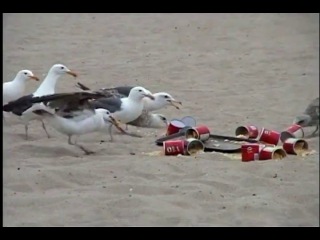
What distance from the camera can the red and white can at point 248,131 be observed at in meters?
7.44

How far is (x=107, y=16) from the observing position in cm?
1656

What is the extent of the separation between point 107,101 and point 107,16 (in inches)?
351

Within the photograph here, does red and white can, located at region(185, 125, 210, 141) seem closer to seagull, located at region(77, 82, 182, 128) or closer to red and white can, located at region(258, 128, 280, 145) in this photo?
red and white can, located at region(258, 128, 280, 145)

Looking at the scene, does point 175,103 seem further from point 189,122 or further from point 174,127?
point 174,127

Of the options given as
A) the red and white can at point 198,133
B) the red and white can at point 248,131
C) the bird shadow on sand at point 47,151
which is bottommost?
the bird shadow on sand at point 47,151

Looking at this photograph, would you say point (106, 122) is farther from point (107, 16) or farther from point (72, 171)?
point (107, 16)

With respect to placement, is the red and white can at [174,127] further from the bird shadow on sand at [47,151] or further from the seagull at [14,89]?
the seagull at [14,89]

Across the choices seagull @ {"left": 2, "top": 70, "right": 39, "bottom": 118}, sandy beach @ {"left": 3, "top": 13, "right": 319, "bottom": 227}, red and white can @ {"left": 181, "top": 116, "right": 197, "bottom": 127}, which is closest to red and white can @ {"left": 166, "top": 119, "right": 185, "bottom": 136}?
red and white can @ {"left": 181, "top": 116, "right": 197, "bottom": 127}

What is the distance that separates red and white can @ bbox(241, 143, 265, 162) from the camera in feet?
21.4

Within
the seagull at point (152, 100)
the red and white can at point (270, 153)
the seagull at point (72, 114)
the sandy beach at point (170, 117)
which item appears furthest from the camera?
the seagull at point (152, 100)

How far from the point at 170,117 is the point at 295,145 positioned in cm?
227

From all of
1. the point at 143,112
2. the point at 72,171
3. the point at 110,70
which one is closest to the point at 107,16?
the point at 110,70

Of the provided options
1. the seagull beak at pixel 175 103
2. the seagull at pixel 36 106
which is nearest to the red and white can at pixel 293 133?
the seagull beak at pixel 175 103

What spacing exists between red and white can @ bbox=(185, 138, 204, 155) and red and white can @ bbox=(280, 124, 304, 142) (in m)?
0.80
